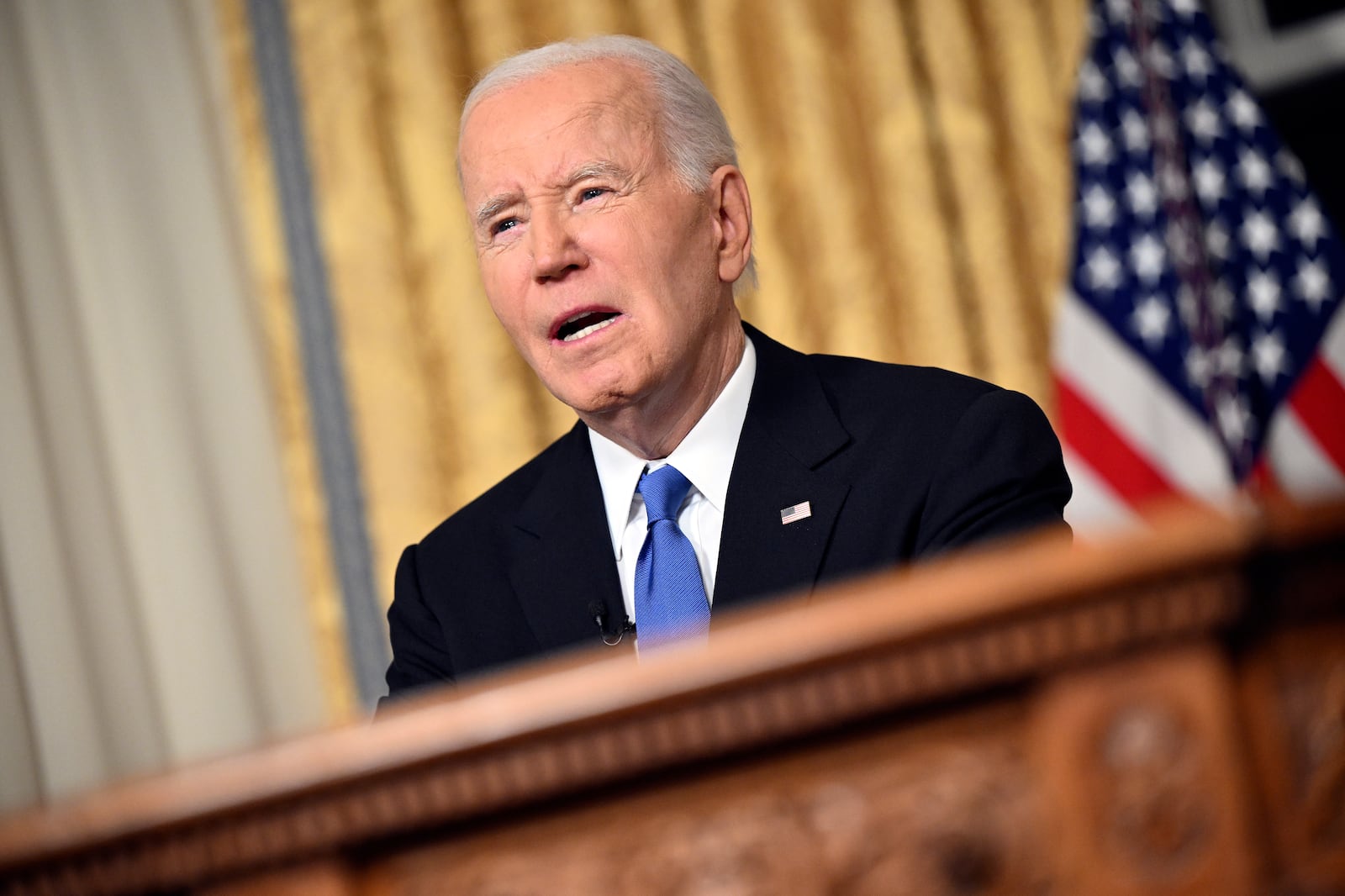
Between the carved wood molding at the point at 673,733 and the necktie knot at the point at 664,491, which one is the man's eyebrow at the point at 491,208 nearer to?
the necktie knot at the point at 664,491

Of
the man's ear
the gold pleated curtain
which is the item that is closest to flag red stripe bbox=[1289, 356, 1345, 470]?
the gold pleated curtain

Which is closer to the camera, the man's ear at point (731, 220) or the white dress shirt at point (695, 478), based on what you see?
the white dress shirt at point (695, 478)

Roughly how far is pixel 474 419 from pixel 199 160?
1.10m

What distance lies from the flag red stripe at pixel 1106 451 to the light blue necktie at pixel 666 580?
5.63ft

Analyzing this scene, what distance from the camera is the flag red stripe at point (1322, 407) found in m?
3.10

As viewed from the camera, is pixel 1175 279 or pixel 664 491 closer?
pixel 664 491

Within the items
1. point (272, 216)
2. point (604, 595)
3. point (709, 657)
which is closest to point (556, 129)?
point (604, 595)

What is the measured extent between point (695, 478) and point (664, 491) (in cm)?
5

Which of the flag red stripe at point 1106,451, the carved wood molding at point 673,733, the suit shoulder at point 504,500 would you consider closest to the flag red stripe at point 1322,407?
the flag red stripe at point 1106,451

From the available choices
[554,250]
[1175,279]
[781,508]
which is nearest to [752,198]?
[1175,279]

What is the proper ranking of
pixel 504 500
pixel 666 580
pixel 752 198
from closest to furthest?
pixel 666 580 < pixel 504 500 < pixel 752 198

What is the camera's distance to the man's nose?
1.91 m

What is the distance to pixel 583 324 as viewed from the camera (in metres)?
1.94

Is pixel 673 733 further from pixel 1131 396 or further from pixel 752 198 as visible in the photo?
pixel 752 198
